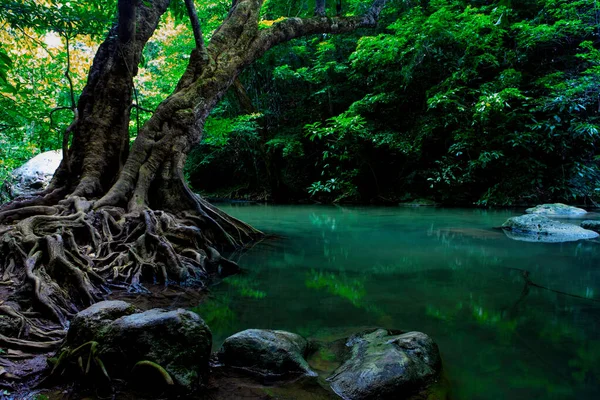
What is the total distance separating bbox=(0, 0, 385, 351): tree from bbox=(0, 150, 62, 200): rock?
547 centimetres

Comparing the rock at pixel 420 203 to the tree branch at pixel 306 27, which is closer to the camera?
the tree branch at pixel 306 27

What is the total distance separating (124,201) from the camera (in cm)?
607

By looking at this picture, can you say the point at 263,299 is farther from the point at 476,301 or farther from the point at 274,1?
the point at 274,1

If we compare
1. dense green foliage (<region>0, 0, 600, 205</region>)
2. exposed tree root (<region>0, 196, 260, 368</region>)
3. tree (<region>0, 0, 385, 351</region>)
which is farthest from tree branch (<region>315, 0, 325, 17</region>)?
exposed tree root (<region>0, 196, 260, 368</region>)

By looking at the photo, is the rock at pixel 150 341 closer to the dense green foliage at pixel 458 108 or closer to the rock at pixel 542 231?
the rock at pixel 542 231

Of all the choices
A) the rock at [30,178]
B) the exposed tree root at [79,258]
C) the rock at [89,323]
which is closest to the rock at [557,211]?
the exposed tree root at [79,258]

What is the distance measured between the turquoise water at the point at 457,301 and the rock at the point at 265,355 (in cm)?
42

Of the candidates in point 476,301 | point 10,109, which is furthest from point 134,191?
point 476,301

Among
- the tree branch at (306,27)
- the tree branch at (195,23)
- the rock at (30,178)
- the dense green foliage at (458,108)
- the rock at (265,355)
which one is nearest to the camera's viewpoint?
the rock at (265,355)

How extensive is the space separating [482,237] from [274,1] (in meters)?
14.6

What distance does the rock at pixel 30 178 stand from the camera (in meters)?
11.0

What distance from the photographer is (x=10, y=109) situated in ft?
20.1

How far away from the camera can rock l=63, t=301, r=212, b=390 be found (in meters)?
2.33

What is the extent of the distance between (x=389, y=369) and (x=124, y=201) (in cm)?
509
